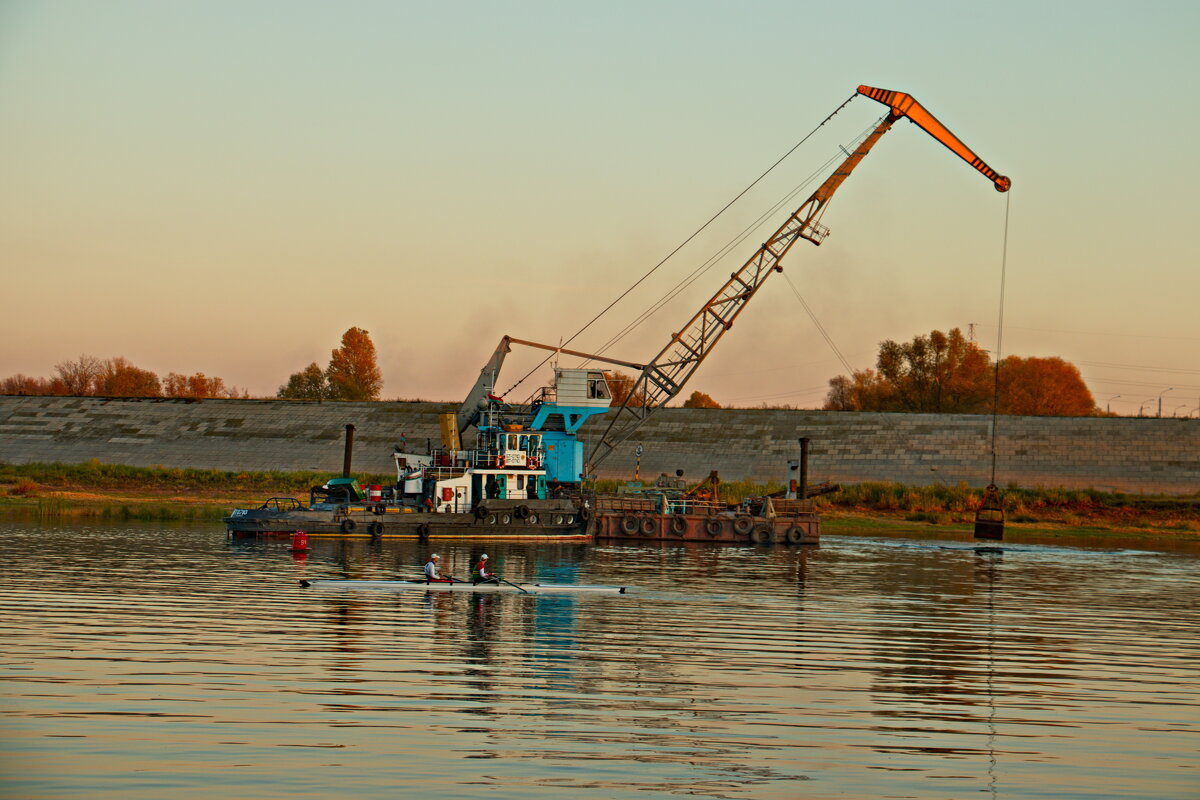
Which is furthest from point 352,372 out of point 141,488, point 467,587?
point 467,587

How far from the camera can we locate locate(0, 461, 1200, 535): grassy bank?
240ft

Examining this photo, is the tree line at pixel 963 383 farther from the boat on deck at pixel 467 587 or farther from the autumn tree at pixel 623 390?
the boat on deck at pixel 467 587

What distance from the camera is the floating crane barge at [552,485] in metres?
57.1

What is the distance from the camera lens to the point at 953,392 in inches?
4599

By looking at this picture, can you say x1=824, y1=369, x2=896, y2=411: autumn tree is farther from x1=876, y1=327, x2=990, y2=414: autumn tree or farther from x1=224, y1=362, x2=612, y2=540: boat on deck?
x1=224, y1=362, x2=612, y2=540: boat on deck

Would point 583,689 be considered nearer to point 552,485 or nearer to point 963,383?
point 552,485

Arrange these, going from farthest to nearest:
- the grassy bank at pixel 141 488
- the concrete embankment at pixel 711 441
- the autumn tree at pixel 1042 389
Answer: the autumn tree at pixel 1042 389 < the concrete embankment at pixel 711 441 < the grassy bank at pixel 141 488

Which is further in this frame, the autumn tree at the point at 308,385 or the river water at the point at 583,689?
the autumn tree at the point at 308,385

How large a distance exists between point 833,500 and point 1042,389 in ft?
147

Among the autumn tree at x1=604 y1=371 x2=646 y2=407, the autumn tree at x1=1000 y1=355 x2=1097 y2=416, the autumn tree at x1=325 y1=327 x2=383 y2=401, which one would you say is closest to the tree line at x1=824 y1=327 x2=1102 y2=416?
the autumn tree at x1=1000 y1=355 x2=1097 y2=416

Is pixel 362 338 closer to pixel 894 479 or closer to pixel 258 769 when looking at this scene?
pixel 894 479

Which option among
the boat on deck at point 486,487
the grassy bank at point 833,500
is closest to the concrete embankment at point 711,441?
the grassy bank at point 833,500

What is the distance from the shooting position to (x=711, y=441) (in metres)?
90.2

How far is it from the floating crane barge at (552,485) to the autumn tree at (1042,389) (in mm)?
54862
